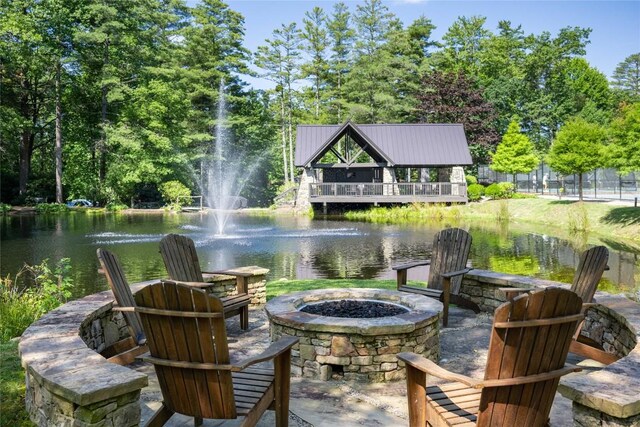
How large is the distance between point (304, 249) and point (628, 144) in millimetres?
11712

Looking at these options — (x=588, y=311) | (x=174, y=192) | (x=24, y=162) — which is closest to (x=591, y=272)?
(x=588, y=311)

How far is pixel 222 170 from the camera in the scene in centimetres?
3728

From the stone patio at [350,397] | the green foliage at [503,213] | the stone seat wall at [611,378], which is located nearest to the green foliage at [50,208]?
the green foliage at [503,213]

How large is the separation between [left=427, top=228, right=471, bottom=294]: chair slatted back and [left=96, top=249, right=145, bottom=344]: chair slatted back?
142 inches

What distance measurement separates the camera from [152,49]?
33.2m

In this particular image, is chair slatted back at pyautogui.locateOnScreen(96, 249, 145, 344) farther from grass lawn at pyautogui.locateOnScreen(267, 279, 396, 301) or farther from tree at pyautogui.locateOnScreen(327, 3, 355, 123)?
tree at pyautogui.locateOnScreen(327, 3, 355, 123)

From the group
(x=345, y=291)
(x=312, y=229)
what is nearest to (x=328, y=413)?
(x=345, y=291)

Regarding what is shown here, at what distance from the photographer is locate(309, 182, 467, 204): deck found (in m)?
26.8

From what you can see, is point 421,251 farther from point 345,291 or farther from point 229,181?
point 229,181

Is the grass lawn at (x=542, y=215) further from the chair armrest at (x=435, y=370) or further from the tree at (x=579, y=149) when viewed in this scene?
the chair armrest at (x=435, y=370)

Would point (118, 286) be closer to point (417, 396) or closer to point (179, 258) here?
point (179, 258)

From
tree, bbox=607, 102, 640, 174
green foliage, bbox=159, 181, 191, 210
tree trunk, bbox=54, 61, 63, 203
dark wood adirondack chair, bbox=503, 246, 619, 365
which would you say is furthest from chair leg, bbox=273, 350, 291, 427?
tree trunk, bbox=54, 61, 63, 203

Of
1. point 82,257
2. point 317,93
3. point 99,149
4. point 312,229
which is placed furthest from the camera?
point 317,93

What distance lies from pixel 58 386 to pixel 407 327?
2.65 m
